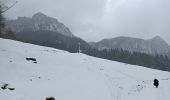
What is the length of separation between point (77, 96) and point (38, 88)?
352 centimetres

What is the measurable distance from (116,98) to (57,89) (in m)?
→ 5.62

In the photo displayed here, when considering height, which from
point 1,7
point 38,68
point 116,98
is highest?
point 1,7

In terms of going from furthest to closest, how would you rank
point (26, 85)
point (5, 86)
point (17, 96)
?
point (26, 85) < point (5, 86) < point (17, 96)

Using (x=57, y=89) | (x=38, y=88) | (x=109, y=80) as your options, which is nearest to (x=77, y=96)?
(x=57, y=89)

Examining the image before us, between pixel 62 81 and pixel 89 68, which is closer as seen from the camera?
pixel 62 81

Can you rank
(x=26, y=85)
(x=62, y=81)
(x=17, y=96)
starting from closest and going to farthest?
(x=17, y=96) → (x=26, y=85) → (x=62, y=81)

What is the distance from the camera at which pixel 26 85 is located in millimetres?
20922

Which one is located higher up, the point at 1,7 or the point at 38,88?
the point at 1,7

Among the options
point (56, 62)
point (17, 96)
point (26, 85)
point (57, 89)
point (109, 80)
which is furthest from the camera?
point (56, 62)

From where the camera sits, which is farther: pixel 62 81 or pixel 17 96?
pixel 62 81

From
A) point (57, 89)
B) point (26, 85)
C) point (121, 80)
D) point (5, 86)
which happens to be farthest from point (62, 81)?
point (121, 80)

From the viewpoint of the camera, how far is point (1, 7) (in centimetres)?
2019

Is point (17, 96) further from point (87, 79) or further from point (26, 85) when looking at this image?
point (87, 79)

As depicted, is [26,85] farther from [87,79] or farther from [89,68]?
[89,68]
